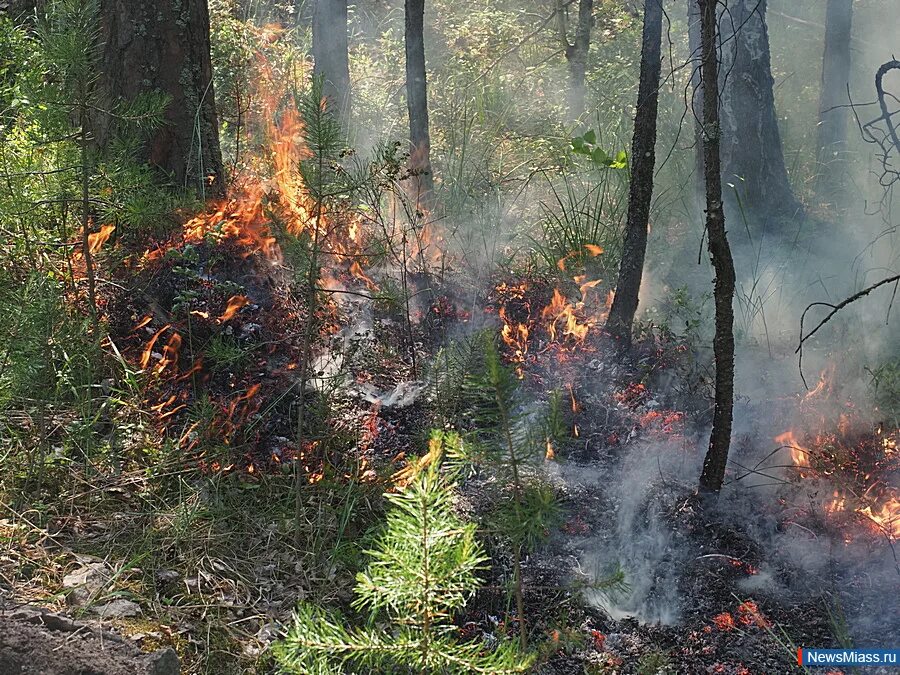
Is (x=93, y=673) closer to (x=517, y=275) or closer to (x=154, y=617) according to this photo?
(x=154, y=617)

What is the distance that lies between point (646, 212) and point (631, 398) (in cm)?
111

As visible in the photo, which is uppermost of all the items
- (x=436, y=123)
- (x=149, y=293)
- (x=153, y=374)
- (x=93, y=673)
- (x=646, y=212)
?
(x=436, y=123)

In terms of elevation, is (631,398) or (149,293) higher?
(149,293)

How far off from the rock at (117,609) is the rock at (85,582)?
2.3 inches

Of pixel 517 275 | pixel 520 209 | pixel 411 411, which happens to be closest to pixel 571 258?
pixel 517 275

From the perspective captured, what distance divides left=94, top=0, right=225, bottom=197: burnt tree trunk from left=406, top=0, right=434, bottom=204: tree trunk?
1.37 m

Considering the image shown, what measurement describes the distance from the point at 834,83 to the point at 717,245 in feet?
22.7

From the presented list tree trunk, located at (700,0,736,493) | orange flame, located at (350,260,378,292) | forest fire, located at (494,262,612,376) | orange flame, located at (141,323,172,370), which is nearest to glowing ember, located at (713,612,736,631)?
tree trunk, located at (700,0,736,493)

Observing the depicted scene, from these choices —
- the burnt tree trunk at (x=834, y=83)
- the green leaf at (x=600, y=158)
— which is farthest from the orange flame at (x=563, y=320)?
the burnt tree trunk at (x=834, y=83)

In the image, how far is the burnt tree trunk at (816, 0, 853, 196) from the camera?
27.5 ft

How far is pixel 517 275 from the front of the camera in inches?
223

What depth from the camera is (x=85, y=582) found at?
9.56ft

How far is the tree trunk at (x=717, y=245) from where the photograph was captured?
3.30 m

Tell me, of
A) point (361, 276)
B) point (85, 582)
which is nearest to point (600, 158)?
Answer: point (361, 276)
